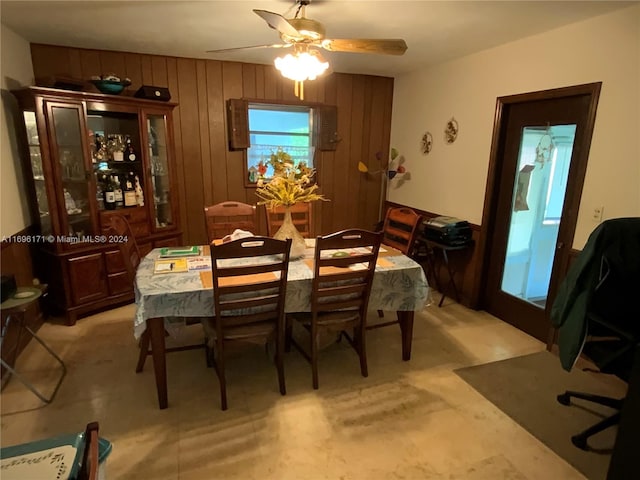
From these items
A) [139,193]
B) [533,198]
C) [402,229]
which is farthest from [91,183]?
[533,198]

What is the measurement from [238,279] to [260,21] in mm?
1865

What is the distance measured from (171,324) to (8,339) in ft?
4.13

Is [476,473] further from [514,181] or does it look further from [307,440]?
[514,181]

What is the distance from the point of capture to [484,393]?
242 centimetres

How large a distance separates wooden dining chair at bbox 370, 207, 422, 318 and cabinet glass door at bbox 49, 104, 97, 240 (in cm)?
253

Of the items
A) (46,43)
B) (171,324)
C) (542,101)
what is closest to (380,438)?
(171,324)

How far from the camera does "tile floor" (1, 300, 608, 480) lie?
186 cm

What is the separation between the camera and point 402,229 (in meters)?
3.17

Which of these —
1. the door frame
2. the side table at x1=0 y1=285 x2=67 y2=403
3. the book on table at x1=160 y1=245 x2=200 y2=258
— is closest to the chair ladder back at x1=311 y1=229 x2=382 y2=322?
the book on table at x1=160 y1=245 x2=200 y2=258

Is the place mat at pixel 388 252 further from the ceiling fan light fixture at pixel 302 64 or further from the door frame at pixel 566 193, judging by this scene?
the ceiling fan light fixture at pixel 302 64

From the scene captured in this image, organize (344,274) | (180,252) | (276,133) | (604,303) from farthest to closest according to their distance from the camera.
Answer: (276,133) → (180,252) → (344,274) → (604,303)

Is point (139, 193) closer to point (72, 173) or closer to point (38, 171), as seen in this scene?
point (72, 173)

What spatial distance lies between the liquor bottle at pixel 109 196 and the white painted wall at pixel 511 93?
3.08 m

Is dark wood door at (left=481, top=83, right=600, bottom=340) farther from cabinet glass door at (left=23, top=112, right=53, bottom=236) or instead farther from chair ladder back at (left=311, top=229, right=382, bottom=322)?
cabinet glass door at (left=23, top=112, right=53, bottom=236)
